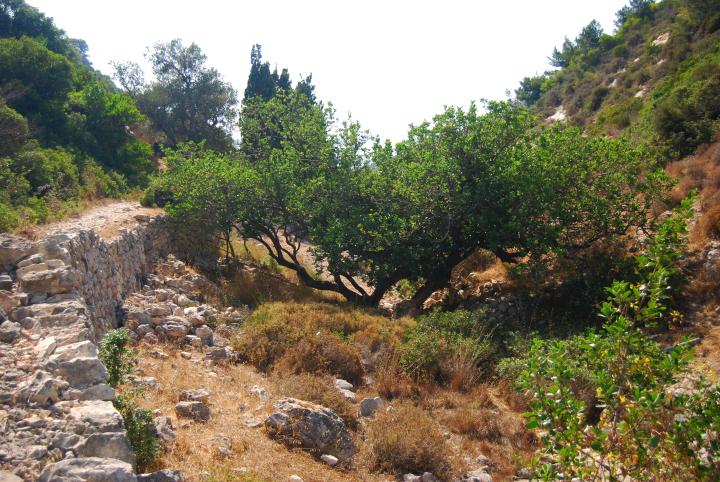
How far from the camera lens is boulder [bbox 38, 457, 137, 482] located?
3.44m

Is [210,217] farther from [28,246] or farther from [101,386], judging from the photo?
[101,386]

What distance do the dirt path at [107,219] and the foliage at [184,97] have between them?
15.0 m

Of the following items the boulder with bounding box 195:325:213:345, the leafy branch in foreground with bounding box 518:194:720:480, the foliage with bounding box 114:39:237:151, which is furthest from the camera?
the foliage with bounding box 114:39:237:151

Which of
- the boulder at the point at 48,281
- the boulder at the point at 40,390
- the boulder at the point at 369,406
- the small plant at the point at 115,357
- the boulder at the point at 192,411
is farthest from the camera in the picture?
the boulder at the point at 369,406

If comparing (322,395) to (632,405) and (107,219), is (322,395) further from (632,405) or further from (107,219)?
(107,219)

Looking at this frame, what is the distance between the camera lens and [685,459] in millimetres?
4016

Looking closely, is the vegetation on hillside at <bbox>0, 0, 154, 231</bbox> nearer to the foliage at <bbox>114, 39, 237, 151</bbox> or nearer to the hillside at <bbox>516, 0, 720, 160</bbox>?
the foliage at <bbox>114, 39, 237, 151</bbox>

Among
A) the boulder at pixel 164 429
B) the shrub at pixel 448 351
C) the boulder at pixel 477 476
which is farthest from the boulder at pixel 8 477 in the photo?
the shrub at pixel 448 351

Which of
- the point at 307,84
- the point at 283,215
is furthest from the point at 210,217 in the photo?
the point at 307,84

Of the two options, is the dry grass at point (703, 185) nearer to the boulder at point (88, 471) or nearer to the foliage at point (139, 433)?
the foliage at point (139, 433)

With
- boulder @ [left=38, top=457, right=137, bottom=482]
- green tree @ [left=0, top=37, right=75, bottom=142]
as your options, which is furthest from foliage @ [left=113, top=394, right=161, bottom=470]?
green tree @ [left=0, top=37, right=75, bottom=142]

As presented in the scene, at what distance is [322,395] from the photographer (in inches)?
279

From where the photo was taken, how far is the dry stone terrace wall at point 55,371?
363cm

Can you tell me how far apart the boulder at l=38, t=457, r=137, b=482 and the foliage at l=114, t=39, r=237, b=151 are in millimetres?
27348
